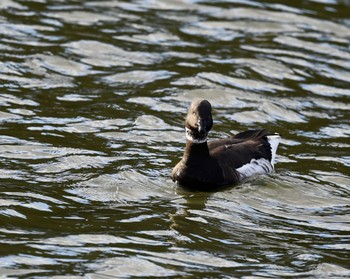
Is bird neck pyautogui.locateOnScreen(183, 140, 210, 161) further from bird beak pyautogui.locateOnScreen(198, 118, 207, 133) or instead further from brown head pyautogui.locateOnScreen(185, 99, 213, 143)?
bird beak pyautogui.locateOnScreen(198, 118, 207, 133)

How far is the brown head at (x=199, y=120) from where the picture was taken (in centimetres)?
1302

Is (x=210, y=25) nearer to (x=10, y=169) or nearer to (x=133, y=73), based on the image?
(x=133, y=73)

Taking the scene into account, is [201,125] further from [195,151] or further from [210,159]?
[210,159]

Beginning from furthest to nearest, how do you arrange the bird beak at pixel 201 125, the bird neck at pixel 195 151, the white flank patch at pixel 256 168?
the white flank patch at pixel 256 168, the bird neck at pixel 195 151, the bird beak at pixel 201 125

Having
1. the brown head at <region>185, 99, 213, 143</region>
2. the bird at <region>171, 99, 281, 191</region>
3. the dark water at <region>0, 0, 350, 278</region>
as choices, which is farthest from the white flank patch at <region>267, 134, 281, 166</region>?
the brown head at <region>185, 99, 213, 143</region>

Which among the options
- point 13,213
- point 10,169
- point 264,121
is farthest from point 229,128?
point 13,213

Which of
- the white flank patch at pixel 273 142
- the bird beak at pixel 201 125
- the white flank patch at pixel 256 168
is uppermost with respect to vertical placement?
the bird beak at pixel 201 125

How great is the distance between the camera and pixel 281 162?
49.2 ft

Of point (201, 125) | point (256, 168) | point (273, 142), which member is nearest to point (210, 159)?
point (201, 125)

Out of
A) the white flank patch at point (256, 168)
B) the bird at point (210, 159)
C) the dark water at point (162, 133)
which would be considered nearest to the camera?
the dark water at point (162, 133)

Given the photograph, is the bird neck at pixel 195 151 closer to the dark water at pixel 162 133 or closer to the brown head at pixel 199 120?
the brown head at pixel 199 120

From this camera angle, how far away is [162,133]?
15.8 meters

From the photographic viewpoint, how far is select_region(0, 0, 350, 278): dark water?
10.8 metres

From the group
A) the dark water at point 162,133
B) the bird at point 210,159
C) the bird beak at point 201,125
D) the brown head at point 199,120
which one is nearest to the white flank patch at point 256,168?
the bird at point 210,159
